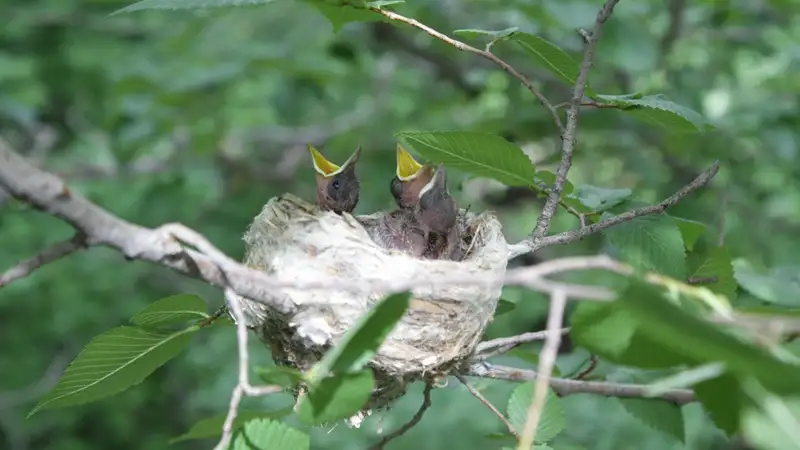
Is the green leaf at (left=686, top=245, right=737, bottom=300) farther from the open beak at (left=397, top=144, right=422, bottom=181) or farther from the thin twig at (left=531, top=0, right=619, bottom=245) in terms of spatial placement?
the open beak at (left=397, top=144, right=422, bottom=181)

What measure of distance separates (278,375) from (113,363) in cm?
40

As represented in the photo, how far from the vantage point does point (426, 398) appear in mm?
1337

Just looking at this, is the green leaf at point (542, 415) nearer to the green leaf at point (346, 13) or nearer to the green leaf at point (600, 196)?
the green leaf at point (600, 196)

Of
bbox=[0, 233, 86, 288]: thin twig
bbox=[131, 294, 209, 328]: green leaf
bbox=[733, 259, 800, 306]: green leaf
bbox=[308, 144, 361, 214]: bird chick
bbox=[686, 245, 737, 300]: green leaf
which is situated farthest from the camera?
bbox=[308, 144, 361, 214]: bird chick

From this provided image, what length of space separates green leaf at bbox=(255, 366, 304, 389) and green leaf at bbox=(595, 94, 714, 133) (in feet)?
2.14

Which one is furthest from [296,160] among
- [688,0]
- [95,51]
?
[688,0]

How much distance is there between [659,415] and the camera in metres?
1.39

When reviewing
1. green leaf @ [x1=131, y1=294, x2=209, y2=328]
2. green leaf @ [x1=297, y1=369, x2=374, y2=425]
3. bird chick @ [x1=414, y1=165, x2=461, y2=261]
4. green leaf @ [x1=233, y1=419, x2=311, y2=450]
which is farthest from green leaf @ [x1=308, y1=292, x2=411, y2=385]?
bird chick @ [x1=414, y1=165, x2=461, y2=261]

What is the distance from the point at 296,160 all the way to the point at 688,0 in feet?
6.51

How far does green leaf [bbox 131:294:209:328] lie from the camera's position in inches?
43.6

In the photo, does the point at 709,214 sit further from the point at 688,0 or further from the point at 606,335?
the point at 606,335

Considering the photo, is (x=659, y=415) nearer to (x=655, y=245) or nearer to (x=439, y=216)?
(x=655, y=245)

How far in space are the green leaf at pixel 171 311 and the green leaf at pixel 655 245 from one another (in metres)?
0.69

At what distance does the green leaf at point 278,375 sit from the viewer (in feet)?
2.73
